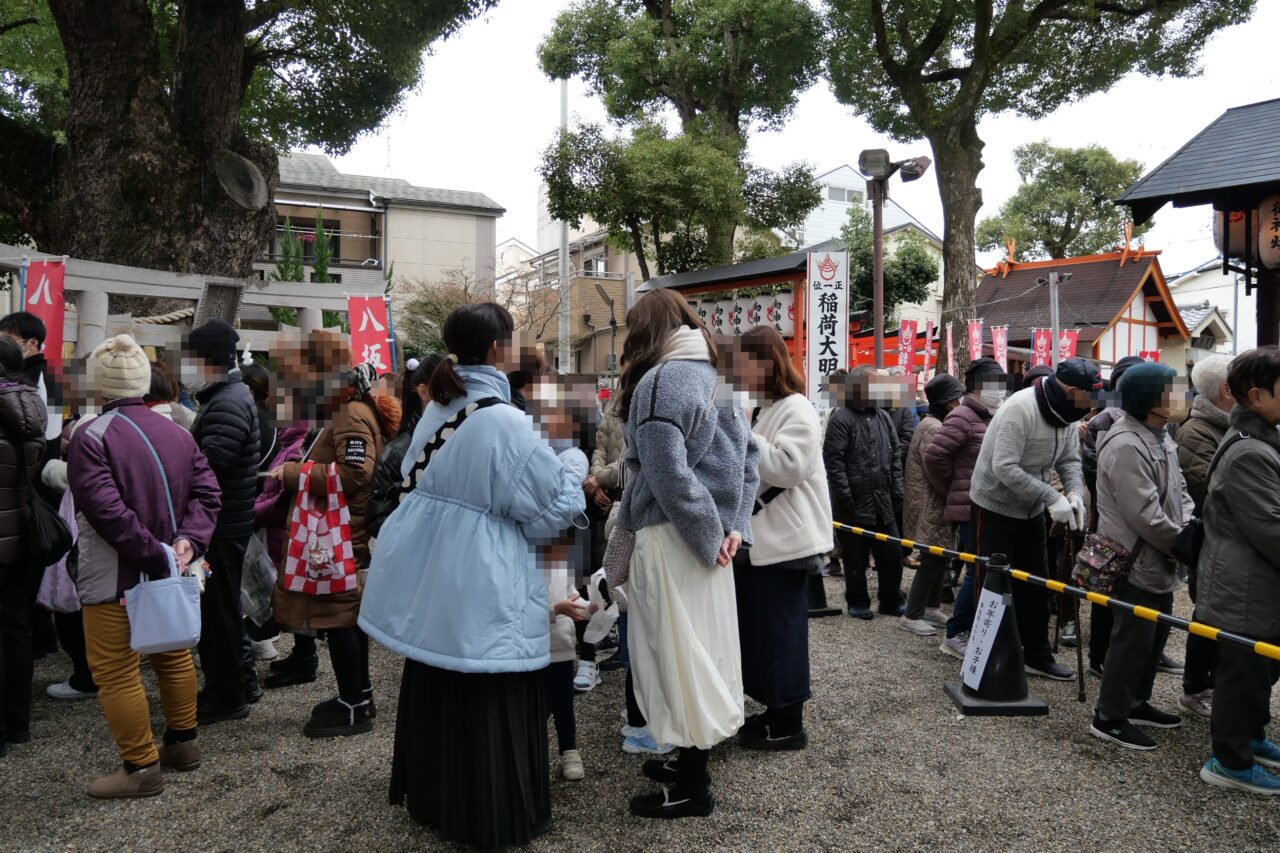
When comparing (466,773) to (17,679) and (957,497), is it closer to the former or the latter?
(17,679)

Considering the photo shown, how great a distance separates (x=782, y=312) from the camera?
35.6 feet

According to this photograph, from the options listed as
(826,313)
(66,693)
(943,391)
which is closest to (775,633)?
(943,391)

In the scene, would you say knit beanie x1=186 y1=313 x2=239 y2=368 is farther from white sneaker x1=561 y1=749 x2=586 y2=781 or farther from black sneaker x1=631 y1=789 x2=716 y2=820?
black sneaker x1=631 y1=789 x2=716 y2=820

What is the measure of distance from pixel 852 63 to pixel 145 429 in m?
19.0

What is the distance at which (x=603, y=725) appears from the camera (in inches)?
168

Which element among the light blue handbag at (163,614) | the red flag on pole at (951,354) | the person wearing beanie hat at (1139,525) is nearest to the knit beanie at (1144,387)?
the person wearing beanie hat at (1139,525)

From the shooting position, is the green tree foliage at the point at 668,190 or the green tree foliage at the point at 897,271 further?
the green tree foliage at the point at 897,271

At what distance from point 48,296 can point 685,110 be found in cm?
1478

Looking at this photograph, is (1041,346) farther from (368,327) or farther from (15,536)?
(15,536)

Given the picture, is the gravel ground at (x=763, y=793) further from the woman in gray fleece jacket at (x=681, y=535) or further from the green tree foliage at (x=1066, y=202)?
the green tree foliage at (x=1066, y=202)

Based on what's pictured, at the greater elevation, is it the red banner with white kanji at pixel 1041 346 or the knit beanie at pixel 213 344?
the red banner with white kanji at pixel 1041 346

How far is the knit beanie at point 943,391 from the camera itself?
6.86m

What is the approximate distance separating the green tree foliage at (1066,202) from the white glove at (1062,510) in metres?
29.3

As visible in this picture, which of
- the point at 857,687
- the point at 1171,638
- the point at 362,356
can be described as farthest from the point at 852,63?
the point at 857,687
